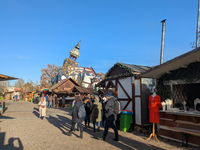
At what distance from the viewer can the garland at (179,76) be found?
5.96 meters

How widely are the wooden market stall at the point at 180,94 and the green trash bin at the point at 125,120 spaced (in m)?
1.55

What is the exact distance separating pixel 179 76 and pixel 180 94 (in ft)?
4.95

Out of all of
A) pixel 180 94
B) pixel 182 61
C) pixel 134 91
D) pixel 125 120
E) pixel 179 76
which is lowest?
pixel 125 120

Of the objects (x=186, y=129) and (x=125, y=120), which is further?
(x=125, y=120)

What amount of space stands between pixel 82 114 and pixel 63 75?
3635 cm

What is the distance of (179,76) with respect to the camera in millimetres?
6582

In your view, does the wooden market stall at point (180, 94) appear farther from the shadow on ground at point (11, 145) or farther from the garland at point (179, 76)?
the shadow on ground at point (11, 145)

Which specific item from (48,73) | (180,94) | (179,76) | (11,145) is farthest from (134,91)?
(48,73)

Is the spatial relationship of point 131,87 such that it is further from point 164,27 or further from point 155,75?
point 164,27

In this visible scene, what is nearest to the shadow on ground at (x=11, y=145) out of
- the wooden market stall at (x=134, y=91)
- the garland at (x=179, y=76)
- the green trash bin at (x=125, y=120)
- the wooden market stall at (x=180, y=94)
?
the green trash bin at (x=125, y=120)

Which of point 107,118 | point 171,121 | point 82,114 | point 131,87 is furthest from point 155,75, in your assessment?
point 82,114

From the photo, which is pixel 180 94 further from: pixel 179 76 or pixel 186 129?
pixel 186 129

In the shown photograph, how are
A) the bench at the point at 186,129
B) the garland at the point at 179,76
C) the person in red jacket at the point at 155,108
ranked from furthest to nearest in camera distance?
1. the person in red jacket at the point at 155,108
2. the garland at the point at 179,76
3. the bench at the point at 186,129

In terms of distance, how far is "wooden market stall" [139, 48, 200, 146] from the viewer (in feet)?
17.3
